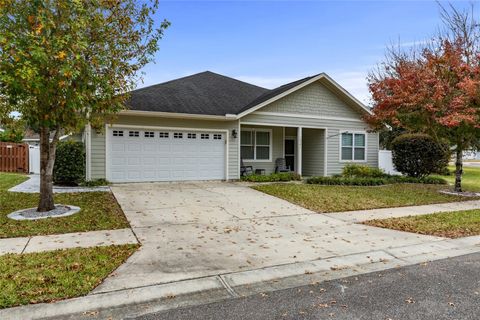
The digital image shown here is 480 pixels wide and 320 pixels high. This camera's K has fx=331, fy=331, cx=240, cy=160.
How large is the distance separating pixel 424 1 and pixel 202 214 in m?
13.3

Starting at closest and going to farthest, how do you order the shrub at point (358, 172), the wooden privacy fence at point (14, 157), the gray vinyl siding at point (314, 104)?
the gray vinyl siding at point (314, 104) < the shrub at point (358, 172) < the wooden privacy fence at point (14, 157)

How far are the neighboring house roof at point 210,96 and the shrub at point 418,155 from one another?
9.01ft

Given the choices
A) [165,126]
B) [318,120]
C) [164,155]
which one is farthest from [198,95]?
[318,120]

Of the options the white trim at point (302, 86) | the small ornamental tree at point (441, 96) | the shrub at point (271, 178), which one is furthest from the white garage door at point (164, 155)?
the small ornamental tree at point (441, 96)

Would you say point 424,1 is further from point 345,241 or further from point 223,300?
point 223,300

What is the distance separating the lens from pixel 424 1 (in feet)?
45.8

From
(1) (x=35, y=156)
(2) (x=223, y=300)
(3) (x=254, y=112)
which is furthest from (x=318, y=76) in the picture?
(1) (x=35, y=156)

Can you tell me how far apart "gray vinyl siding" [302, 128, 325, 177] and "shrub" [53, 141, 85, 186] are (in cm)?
1083

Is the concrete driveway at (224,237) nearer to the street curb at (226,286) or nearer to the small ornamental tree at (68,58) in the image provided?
the street curb at (226,286)

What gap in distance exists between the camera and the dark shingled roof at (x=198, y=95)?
43.4 ft

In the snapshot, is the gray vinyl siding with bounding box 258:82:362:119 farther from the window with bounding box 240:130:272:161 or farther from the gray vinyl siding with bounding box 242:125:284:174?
the window with bounding box 240:130:272:161

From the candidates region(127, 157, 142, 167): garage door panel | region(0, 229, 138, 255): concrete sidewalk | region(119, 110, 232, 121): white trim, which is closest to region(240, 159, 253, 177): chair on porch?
region(119, 110, 232, 121): white trim

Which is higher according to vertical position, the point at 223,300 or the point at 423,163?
the point at 423,163

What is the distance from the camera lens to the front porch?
629 inches
